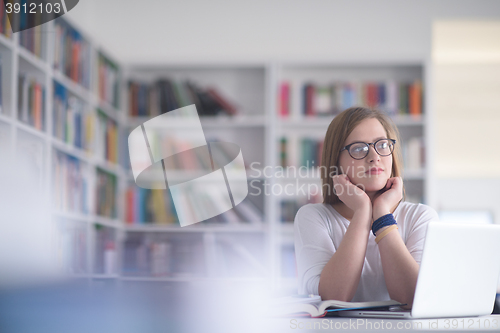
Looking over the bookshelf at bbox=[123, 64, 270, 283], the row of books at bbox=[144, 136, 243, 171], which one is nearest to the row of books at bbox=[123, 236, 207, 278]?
the bookshelf at bbox=[123, 64, 270, 283]

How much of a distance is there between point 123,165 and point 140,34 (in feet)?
3.06

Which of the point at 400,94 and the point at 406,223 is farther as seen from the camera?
the point at 400,94

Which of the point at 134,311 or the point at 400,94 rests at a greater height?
the point at 400,94

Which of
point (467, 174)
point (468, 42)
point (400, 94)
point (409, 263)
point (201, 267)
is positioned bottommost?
point (201, 267)

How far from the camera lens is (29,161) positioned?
241 centimetres

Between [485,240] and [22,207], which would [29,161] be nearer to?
[22,207]

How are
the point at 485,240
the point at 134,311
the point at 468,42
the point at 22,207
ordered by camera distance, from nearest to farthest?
the point at 134,311
the point at 485,240
the point at 22,207
the point at 468,42

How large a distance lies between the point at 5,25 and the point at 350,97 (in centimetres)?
203

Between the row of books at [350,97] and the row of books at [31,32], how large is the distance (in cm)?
148

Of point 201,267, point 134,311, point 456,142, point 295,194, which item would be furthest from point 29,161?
point 456,142

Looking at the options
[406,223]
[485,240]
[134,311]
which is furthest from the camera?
[406,223]

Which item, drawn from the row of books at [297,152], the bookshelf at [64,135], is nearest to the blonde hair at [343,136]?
the bookshelf at [64,135]

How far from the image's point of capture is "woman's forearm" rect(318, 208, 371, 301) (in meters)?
1.01

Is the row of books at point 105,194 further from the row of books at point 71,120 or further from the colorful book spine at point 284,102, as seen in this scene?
the colorful book spine at point 284,102
